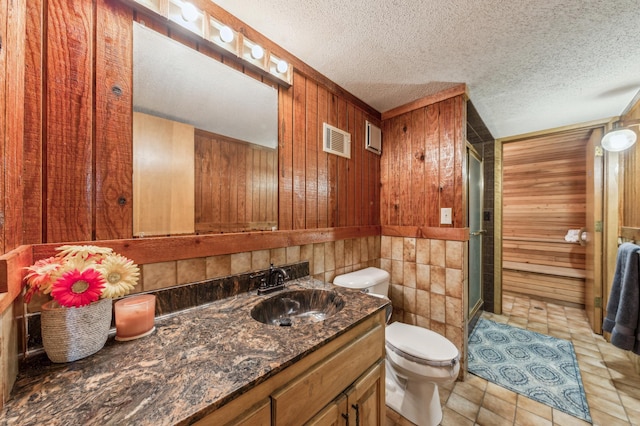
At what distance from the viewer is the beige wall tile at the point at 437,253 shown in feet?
6.06

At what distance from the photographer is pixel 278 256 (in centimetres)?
141

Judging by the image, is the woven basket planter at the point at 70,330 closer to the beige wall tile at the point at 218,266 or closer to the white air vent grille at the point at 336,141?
the beige wall tile at the point at 218,266

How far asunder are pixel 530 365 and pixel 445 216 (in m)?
1.40

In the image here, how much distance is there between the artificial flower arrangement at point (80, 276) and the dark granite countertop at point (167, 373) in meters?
0.19

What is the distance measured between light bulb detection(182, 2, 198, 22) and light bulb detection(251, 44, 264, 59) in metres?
0.29

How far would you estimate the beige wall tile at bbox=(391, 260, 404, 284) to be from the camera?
2.07m

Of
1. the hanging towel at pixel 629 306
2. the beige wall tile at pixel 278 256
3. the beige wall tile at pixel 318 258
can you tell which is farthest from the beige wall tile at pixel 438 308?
the beige wall tile at pixel 278 256

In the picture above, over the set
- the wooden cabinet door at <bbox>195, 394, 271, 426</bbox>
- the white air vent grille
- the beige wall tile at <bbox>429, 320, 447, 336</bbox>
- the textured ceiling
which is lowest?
the beige wall tile at <bbox>429, 320, 447, 336</bbox>

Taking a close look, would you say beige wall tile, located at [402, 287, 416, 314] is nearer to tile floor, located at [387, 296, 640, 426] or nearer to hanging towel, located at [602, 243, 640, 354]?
tile floor, located at [387, 296, 640, 426]

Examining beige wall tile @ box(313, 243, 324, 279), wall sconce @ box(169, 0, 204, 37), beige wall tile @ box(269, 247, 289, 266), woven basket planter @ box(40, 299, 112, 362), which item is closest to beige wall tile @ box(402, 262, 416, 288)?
→ beige wall tile @ box(313, 243, 324, 279)

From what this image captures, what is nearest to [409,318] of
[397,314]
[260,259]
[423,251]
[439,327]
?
[397,314]

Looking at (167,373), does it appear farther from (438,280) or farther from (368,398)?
(438,280)

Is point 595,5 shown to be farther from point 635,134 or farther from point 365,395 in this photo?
point 365,395

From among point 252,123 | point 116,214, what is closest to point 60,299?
point 116,214
